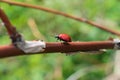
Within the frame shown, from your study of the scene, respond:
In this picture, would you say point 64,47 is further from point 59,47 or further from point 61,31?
point 61,31

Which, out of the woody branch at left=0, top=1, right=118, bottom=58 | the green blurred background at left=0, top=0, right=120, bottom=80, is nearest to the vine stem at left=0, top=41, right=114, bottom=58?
the woody branch at left=0, top=1, right=118, bottom=58

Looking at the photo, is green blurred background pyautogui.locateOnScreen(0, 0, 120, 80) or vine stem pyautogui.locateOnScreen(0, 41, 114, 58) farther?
green blurred background pyautogui.locateOnScreen(0, 0, 120, 80)

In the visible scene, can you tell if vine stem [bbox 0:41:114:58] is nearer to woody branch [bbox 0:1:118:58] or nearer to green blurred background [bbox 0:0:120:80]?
woody branch [bbox 0:1:118:58]

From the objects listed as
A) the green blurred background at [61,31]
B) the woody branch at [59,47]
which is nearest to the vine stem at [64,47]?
the woody branch at [59,47]

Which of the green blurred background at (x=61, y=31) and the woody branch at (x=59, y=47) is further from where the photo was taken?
the green blurred background at (x=61, y=31)

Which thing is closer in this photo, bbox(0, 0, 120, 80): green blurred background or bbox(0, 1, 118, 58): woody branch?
bbox(0, 1, 118, 58): woody branch

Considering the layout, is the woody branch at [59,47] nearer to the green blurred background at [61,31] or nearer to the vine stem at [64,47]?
the vine stem at [64,47]

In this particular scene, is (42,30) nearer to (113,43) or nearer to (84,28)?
(84,28)

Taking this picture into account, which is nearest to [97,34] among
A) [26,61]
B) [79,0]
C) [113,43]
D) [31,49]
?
[79,0]

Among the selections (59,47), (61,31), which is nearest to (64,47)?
(59,47)
